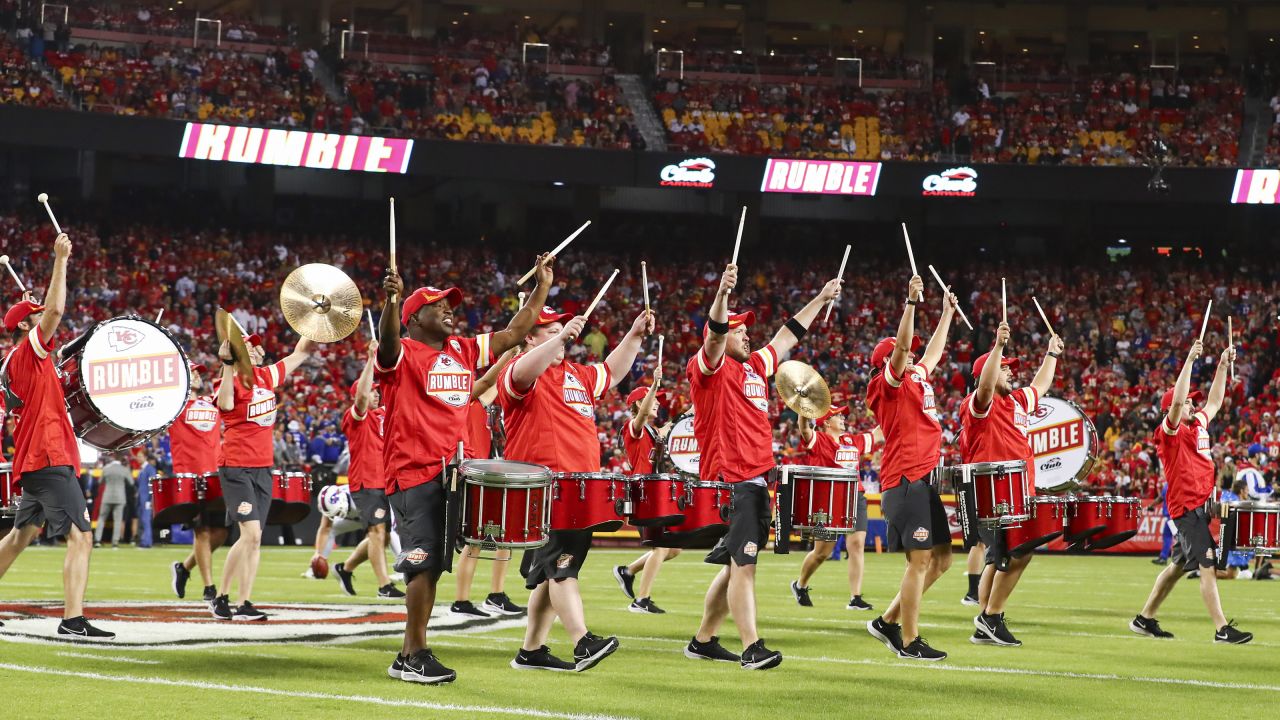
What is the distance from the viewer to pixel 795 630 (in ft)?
40.2

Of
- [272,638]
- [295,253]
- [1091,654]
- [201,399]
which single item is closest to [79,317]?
[295,253]

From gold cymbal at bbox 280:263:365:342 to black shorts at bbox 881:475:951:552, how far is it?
361cm

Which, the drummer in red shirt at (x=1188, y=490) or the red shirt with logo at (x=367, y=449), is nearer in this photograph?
the drummer in red shirt at (x=1188, y=490)

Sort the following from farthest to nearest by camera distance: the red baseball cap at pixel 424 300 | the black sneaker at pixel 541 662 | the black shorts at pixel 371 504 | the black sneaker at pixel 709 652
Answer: the black shorts at pixel 371 504, the black sneaker at pixel 709 652, the black sneaker at pixel 541 662, the red baseball cap at pixel 424 300

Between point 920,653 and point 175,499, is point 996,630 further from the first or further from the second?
point 175,499

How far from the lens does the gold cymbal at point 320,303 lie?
9.34 metres

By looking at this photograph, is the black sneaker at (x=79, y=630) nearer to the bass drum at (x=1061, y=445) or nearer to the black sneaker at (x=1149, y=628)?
the black sneaker at (x=1149, y=628)

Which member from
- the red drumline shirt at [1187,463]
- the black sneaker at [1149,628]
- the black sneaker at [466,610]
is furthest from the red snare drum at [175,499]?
the red drumline shirt at [1187,463]

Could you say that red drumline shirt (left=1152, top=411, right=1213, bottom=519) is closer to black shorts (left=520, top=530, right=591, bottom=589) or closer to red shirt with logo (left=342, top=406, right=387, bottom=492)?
black shorts (left=520, top=530, right=591, bottom=589)

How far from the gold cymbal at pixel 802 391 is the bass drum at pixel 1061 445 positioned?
2.56 meters

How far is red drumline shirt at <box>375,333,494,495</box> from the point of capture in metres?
8.18

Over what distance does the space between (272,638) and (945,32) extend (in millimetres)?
36389

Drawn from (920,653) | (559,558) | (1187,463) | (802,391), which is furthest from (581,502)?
(1187,463)

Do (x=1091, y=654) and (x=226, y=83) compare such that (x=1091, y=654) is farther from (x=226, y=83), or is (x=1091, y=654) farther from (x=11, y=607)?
(x=226, y=83)
